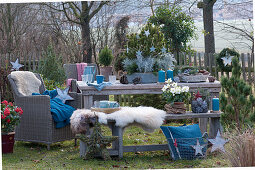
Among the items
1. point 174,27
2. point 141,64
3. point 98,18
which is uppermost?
point 98,18

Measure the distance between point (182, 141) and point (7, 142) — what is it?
98.7 inches

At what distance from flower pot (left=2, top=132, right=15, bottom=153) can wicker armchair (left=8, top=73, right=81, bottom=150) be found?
417 millimetres

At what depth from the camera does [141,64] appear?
234 inches

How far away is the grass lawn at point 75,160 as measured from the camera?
16.2 feet

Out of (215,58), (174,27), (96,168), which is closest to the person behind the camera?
(96,168)

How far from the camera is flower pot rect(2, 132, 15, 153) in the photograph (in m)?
5.53

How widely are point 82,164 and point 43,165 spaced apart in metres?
0.52

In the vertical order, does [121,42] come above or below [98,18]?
below

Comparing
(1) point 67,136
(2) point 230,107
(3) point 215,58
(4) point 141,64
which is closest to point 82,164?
(1) point 67,136

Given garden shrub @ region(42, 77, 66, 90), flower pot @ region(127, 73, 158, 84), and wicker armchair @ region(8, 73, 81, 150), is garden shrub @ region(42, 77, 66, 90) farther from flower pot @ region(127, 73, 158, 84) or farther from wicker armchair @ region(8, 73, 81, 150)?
flower pot @ region(127, 73, 158, 84)

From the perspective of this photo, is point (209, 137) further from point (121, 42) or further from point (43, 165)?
point (121, 42)

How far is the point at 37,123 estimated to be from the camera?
5.92 meters

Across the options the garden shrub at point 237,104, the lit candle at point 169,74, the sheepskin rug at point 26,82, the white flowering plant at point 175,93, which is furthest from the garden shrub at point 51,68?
the garden shrub at point 237,104

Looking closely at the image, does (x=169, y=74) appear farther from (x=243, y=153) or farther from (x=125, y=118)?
(x=243, y=153)
